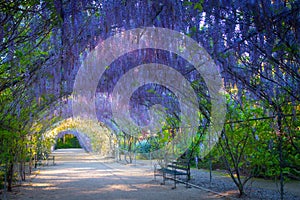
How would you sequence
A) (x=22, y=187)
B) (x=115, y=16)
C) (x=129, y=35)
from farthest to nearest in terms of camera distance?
(x=22, y=187), (x=129, y=35), (x=115, y=16)

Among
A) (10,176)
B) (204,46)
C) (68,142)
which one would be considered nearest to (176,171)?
(10,176)

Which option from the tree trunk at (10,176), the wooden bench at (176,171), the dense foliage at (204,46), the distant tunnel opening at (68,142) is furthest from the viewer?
the distant tunnel opening at (68,142)

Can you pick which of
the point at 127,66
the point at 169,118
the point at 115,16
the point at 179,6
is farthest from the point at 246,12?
the point at 169,118

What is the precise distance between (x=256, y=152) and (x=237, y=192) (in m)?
1.13

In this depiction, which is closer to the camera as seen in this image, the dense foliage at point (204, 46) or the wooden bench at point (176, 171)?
the dense foliage at point (204, 46)

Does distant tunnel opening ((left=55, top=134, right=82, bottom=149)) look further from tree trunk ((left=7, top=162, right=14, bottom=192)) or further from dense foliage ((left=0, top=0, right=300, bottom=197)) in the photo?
dense foliage ((left=0, top=0, right=300, bottom=197))

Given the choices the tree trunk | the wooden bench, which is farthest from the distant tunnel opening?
the tree trunk

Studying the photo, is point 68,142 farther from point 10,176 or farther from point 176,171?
point 176,171

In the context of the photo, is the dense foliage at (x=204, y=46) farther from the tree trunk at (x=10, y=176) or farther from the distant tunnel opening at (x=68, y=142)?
the distant tunnel opening at (x=68, y=142)

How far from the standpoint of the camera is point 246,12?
3.86 metres

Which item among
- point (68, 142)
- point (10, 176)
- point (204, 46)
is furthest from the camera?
point (68, 142)

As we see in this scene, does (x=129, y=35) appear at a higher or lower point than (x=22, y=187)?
higher

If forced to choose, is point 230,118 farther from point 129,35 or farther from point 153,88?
point 129,35

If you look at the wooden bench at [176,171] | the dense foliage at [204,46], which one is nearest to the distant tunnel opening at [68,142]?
the wooden bench at [176,171]
